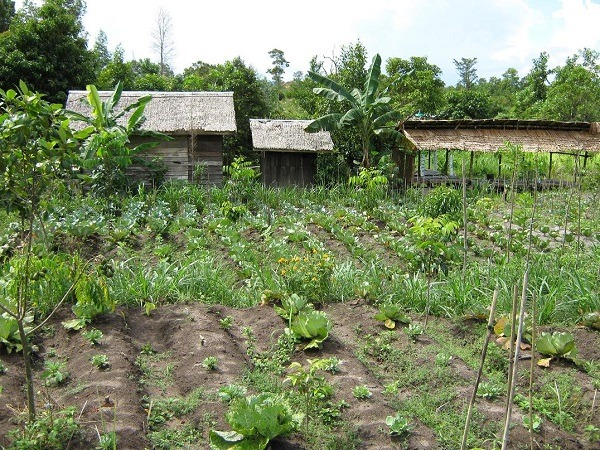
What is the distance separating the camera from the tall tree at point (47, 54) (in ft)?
68.3

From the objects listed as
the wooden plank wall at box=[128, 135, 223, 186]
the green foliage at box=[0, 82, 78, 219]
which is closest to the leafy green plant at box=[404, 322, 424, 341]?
the green foliage at box=[0, 82, 78, 219]

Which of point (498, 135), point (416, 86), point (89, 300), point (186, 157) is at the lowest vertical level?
point (89, 300)

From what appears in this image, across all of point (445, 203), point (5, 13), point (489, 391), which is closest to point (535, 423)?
point (489, 391)

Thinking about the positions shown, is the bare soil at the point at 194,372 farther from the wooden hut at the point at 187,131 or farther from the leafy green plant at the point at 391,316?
the wooden hut at the point at 187,131

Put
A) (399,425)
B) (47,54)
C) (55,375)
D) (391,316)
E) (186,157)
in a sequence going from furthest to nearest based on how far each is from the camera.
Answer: (47,54)
(186,157)
(391,316)
(55,375)
(399,425)

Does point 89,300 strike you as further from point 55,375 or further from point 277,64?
point 277,64

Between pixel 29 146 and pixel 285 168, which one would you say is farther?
pixel 285 168

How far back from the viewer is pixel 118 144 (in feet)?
45.7

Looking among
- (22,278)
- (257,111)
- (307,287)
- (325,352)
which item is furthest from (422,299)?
(257,111)

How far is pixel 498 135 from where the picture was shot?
63.8ft

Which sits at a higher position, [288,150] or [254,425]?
[288,150]

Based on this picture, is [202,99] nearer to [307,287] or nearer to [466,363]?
[307,287]

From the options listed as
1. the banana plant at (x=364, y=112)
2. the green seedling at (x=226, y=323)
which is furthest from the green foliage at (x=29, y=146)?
the banana plant at (x=364, y=112)

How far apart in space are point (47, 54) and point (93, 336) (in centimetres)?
1870
